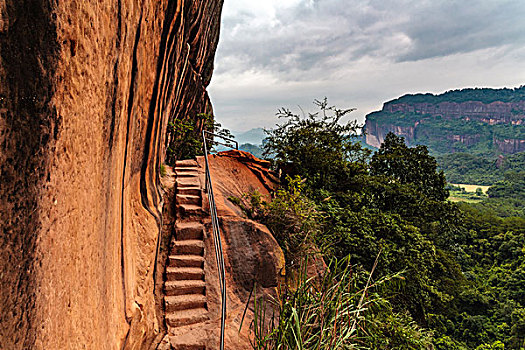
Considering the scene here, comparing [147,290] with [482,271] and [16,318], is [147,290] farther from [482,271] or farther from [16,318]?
[482,271]

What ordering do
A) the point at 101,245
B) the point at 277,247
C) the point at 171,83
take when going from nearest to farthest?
the point at 101,245, the point at 171,83, the point at 277,247

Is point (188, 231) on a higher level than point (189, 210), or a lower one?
lower

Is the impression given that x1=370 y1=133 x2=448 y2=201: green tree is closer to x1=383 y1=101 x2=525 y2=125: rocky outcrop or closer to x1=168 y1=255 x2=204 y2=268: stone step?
x1=168 y1=255 x2=204 y2=268: stone step

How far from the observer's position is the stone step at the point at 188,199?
5.09m

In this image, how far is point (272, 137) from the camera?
10766mm

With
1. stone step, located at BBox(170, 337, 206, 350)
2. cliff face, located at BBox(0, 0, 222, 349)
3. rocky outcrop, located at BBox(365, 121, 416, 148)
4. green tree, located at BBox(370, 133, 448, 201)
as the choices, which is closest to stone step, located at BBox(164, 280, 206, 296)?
stone step, located at BBox(170, 337, 206, 350)

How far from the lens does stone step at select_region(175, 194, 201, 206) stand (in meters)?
5.09

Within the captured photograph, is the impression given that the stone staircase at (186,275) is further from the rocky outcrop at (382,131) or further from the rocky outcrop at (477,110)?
the rocky outcrop at (477,110)

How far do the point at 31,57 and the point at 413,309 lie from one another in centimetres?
903

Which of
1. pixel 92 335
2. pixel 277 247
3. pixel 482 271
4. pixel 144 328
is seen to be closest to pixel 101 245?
pixel 92 335

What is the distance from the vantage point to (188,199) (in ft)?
16.9

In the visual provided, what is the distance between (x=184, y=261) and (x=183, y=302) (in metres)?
0.61

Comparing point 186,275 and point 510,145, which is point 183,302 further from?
point 510,145

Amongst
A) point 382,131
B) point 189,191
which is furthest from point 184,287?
point 382,131
